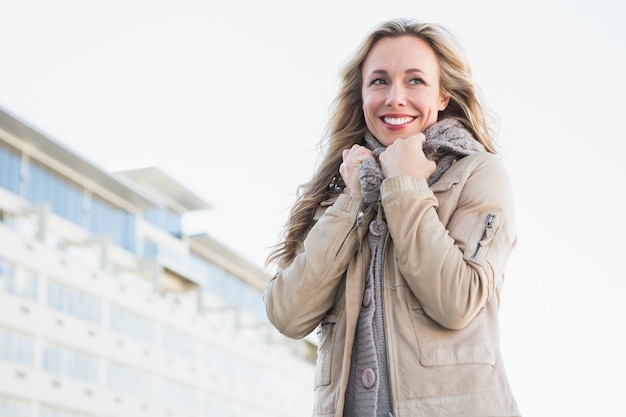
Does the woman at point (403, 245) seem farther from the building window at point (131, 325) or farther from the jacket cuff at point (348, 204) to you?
the building window at point (131, 325)

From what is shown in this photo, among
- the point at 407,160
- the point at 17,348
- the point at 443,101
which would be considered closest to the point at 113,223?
the point at 17,348

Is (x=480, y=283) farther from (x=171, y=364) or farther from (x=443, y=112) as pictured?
(x=171, y=364)

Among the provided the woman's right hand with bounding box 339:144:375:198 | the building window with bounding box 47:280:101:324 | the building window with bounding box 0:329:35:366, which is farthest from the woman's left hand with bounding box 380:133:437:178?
the building window with bounding box 47:280:101:324

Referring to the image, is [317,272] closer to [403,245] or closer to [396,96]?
[403,245]

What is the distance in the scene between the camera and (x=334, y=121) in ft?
13.1

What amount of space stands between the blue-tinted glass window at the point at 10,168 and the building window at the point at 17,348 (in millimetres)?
8600

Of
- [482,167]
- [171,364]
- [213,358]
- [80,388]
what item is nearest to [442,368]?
[482,167]

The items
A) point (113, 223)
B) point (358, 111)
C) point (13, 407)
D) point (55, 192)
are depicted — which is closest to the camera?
point (358, 111)

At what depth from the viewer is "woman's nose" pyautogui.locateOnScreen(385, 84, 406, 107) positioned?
3541 mm

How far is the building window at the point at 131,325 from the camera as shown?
62.1m

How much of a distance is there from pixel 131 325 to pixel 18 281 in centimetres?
1119

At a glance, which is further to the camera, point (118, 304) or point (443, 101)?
point (118, 304)

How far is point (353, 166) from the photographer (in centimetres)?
359

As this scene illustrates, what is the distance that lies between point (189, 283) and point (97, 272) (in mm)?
14546
